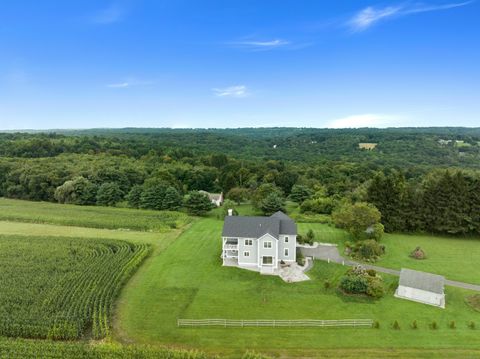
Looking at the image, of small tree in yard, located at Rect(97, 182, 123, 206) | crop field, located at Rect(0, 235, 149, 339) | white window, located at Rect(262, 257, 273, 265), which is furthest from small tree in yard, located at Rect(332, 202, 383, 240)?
small tree in yard, located at Rect(97, 182, 123, 206)

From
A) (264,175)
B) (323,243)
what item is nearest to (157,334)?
(323,243)

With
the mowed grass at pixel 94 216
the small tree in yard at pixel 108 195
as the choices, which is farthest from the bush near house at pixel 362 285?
the small tree in yard at pixel 108 195

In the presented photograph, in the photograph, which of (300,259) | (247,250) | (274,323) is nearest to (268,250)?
(247,250)

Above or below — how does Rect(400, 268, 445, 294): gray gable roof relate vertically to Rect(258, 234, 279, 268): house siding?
below

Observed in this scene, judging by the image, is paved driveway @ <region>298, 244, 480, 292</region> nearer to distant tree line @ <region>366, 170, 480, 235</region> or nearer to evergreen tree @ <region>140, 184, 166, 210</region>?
distant tree line @ <region>366, 170, 480, 235</region>

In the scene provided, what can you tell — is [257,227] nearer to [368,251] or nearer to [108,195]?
[368,251]

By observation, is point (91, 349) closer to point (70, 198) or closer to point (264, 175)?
point (70, 198)
